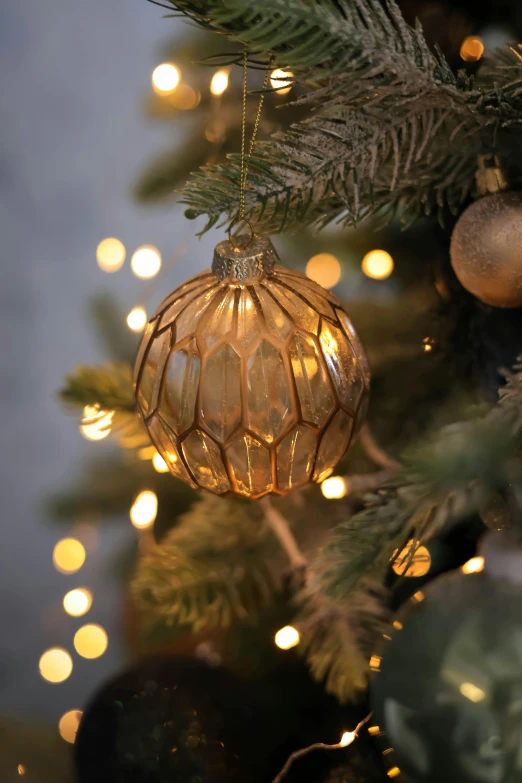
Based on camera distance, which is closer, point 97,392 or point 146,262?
point 97,392

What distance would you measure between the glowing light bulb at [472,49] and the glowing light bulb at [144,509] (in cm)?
42

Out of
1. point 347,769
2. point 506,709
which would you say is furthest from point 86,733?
point 506,709

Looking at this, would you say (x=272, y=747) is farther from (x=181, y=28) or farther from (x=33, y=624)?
(x=181, y=28)

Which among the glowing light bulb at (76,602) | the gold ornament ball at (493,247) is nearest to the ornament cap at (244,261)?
the gold ornament ball at (493,247)

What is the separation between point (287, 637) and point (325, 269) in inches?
12.2

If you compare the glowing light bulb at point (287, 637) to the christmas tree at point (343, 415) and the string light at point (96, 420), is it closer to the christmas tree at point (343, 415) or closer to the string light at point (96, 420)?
the christmas tree at point (343, 415)

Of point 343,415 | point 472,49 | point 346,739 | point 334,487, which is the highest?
point 472,49

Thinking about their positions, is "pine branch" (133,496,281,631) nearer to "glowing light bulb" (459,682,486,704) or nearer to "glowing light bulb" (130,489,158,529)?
"glowing light bulb" (130,489,158,529)

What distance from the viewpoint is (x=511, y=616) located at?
11.7 inches

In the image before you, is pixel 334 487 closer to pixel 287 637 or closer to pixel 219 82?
pixel 287 637

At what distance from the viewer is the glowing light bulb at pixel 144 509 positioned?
2.00 ft

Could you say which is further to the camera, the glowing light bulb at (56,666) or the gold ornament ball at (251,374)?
the glowing light bulb at (56,666)

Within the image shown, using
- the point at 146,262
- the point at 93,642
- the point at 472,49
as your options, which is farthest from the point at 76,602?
the point at 472,49

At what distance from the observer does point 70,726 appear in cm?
54
